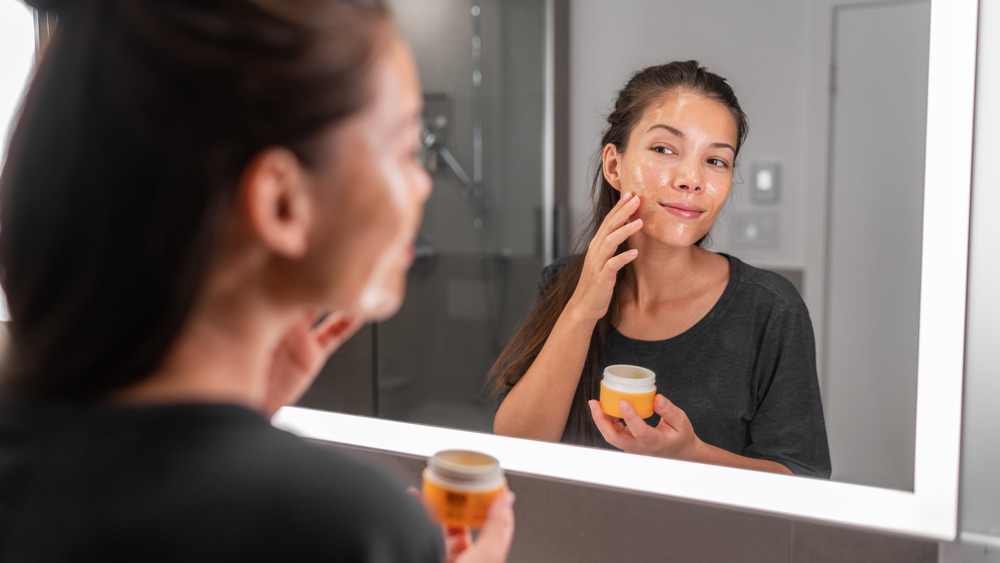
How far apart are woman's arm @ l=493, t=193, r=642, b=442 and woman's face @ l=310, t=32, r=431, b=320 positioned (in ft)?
1.52

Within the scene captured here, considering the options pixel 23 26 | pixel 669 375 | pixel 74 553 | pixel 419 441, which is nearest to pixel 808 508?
pixel 669 375

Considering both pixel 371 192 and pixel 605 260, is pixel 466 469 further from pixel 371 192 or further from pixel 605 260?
pixel 605 260

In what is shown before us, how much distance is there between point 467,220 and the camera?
1441 mm

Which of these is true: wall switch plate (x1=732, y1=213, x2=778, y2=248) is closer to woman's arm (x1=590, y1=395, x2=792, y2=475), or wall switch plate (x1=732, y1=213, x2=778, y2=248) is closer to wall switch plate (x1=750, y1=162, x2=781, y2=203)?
wall switch plate (x1=750, y1=162, x2=781, y2=203)

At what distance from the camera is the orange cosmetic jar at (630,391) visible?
77 cm

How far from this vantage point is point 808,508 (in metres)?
0.72

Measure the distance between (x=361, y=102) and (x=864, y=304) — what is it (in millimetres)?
677

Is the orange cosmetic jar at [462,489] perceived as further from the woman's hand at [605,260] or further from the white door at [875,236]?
the white door at [875,236]

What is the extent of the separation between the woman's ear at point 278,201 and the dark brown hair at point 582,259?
21.2 inches

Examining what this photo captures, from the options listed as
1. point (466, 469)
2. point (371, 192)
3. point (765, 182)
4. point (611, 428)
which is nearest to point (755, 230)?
point (765, 182)

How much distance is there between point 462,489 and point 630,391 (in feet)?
1.03

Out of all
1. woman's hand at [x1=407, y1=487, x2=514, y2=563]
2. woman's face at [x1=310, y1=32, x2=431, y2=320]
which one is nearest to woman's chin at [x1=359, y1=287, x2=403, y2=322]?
woman's face at [x1=310, y1=32, x2=431, y2=320]

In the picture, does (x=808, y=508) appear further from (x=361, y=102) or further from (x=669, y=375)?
(x=361, y=102)

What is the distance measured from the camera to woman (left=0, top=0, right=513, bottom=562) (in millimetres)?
297
